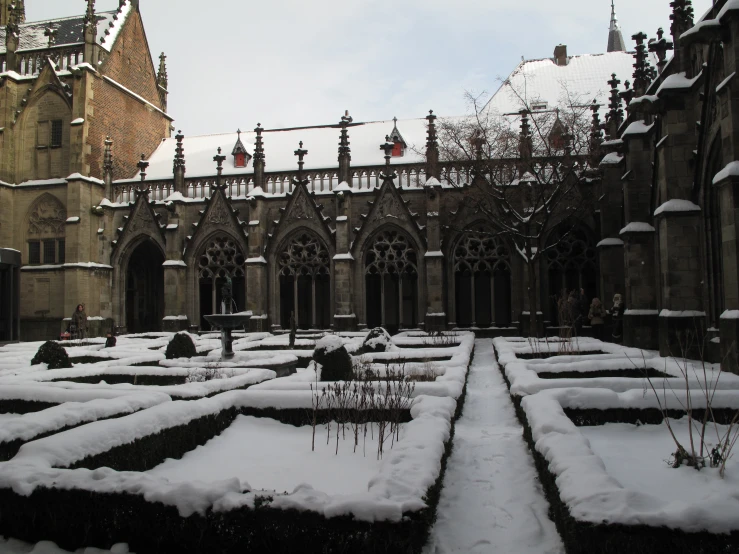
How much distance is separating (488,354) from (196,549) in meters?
12.9

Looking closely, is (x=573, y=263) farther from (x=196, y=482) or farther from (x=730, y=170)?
(x=196, y=482)

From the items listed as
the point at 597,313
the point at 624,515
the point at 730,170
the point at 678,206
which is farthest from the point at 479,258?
the point at 624,515

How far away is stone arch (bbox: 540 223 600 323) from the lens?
2133cm

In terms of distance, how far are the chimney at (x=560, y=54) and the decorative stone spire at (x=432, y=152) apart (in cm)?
1210

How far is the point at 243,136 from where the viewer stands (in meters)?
30.4

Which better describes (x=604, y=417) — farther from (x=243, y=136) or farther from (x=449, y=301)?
(x=243, y=136)

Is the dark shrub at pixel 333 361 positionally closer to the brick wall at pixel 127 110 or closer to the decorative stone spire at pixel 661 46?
the decorative stone spire at pixel 661 46

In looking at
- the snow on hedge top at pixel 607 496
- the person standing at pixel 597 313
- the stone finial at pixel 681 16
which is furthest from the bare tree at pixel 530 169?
the snow on hedge top at pixel 607 496

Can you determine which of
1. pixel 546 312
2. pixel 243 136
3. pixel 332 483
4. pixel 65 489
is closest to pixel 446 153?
pixel 546 312

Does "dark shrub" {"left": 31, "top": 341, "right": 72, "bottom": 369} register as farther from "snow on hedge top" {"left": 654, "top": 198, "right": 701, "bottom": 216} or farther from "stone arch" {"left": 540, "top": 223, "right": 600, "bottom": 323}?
"stone arch" {"left": 540, "top": 223, "right": 600, "bottom": 323}

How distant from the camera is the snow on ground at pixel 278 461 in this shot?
5.19 m

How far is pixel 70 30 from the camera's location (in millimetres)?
28719

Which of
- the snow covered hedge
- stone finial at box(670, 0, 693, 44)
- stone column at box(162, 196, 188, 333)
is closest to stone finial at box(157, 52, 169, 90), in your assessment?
stone column at box(162, 196, 188, 333)

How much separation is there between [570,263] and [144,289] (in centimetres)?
1865
